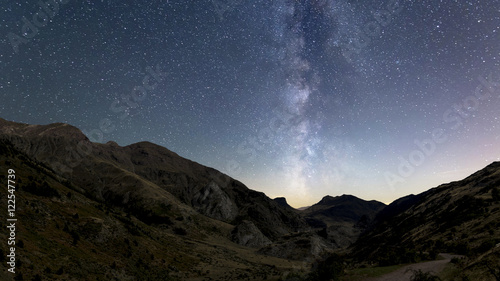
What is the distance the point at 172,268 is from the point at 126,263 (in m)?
12.0

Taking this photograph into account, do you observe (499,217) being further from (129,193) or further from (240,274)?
(129,193)

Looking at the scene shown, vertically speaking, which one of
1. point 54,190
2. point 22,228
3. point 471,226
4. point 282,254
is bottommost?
point 282,254

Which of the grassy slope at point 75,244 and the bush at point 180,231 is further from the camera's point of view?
the bush at point 180,231

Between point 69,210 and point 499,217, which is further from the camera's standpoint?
point 69,210

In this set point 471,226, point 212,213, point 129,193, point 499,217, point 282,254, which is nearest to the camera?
point 499,217

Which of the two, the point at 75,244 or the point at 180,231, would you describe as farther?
the point at 180,231

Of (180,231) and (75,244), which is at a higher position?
(75,244)

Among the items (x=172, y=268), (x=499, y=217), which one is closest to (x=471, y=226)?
(x=499, y=217)

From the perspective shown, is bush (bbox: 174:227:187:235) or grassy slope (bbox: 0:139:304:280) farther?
bush (bbox: 174:227:187:235)

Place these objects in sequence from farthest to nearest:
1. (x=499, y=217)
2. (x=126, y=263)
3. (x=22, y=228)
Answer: (x=126, y=263) → (x=499, y=217) → (x=22, y=228)

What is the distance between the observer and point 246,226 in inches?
5231

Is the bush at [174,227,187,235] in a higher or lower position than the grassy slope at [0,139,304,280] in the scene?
lower

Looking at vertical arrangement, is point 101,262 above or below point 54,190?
below

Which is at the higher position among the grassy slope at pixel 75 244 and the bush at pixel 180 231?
the grassy slope at pixel 75 244
